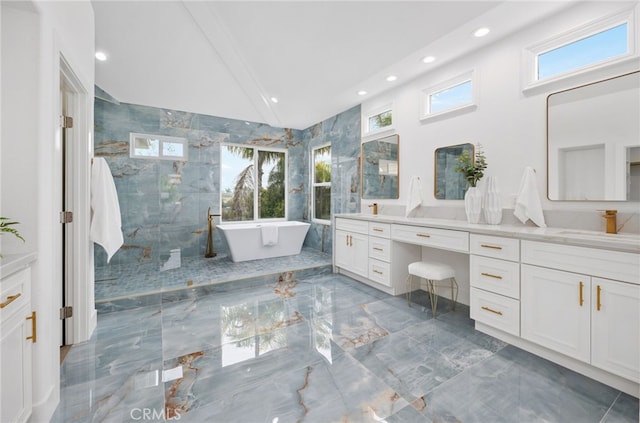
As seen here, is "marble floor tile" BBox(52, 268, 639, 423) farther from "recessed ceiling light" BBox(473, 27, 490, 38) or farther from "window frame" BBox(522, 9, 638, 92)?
"recessed ceiling light" BBox(473, 27, 490, 38)

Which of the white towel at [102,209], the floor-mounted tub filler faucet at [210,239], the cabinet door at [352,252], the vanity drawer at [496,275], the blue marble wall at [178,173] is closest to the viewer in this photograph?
the vanity drawer at [496,275]

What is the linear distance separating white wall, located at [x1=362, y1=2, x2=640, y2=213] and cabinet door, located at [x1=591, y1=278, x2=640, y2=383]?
0.76 meters

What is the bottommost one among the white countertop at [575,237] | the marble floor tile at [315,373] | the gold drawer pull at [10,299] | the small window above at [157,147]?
the marble floor tile at [315,373]

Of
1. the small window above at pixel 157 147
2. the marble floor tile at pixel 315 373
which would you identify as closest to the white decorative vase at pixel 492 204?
the marble floor tile at pixel 315 373

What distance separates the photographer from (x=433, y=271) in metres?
2.78

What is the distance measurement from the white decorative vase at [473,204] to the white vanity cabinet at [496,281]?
0.46m

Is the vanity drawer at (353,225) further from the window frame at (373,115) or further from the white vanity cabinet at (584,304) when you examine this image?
the white vanity cabinet at (584,304)

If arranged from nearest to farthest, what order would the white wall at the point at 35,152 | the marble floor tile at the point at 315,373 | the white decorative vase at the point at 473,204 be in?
the white wall at the point at 35,152
the marble floor tile at the point at 315,373
the white decorative vase at the point at 473,204

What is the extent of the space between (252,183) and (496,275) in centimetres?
470

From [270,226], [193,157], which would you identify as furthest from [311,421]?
[193,157]

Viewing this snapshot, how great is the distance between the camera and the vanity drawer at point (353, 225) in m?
3.74

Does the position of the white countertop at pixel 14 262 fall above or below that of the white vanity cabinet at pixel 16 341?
above

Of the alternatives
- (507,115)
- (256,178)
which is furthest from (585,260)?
(256,178)

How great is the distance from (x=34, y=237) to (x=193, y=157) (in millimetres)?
3914
